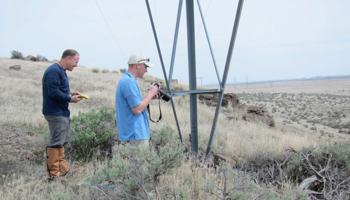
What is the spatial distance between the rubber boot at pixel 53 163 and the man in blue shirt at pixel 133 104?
4.37 ft

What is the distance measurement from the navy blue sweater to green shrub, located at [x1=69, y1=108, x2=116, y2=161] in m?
1.49

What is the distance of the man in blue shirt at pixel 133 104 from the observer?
5668 millimetres

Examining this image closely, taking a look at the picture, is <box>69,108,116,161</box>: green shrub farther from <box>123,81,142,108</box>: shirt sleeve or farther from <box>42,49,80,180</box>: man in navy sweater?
<box>123,81,142,108</box>: shirt sleeve

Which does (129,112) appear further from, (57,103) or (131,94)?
(57,103)

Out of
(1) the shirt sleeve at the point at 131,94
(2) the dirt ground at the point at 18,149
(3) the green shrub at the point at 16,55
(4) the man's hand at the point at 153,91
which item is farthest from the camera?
(3) the green shrub at the point at 16,55

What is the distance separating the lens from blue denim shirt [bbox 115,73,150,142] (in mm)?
5664

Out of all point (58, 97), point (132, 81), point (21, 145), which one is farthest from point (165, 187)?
point (21, 145)

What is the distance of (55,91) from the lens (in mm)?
6484

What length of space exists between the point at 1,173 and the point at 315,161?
4.92 m

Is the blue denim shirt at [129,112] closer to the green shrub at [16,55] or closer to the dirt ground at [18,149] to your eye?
the dirt ground at [18,149]

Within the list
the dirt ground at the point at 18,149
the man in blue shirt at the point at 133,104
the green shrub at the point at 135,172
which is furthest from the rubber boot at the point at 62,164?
the green shrub at the point at 135,172

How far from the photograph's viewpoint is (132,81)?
18.6 feet

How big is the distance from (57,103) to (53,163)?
0.82 metres

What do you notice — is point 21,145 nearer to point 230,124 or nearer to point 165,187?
point 165,187
